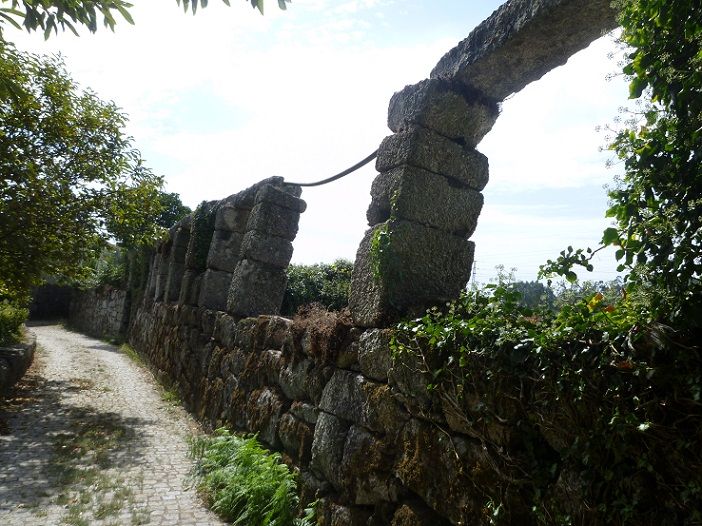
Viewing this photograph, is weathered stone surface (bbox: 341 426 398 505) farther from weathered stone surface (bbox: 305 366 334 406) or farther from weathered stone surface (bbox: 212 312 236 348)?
weathered stone surface (bbox: 212 312 236 348)

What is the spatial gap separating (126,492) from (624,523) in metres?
3.86

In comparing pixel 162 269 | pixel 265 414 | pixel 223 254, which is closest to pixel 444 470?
pixel 265 414

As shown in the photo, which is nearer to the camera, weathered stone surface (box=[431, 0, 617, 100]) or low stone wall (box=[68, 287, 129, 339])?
weathered stone surface (box=[431, 0, 617, 100])

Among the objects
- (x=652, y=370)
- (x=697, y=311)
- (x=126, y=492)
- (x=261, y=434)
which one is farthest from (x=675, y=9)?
(x=126, y=492)

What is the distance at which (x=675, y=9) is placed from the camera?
2.03 metres

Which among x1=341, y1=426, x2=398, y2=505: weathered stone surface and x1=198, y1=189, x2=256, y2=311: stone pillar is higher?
x1=198, y1=189, x2=256, y2=311: stone pillar

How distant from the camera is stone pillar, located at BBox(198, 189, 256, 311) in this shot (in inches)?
313

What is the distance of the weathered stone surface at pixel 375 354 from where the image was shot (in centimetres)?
340

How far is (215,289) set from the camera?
797 cm

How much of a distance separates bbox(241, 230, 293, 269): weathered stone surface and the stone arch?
289cm

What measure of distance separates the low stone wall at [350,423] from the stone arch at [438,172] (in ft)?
1.32

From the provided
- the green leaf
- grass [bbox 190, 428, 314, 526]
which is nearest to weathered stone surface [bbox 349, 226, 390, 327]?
grass [bbox 190, 428, 314, 526]

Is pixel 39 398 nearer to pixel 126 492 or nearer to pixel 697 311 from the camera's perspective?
pixel 126 492

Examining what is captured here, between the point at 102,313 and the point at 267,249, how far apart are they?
13.9 m
